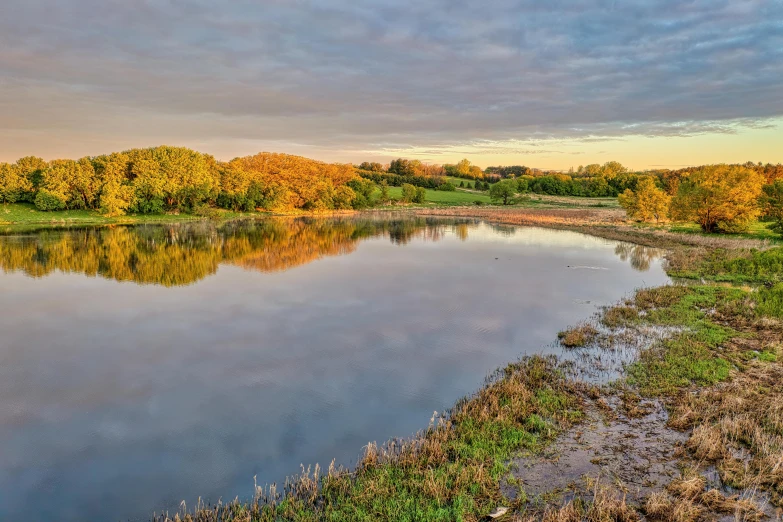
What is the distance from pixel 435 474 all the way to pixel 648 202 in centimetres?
7082

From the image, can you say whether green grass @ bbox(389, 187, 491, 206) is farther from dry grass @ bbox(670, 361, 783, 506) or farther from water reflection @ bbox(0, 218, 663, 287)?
dry grass @ bbox(670, 361, 783, 506)

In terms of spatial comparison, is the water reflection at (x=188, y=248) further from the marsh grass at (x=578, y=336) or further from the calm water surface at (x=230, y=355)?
the marsh grass at (x=578, y=336)

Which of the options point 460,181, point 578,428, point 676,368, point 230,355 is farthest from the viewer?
point 460,181

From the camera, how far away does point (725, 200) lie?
47.9 metres

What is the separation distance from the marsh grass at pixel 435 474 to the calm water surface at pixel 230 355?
909 millimetres

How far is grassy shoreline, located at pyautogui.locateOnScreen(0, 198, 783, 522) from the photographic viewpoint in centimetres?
742

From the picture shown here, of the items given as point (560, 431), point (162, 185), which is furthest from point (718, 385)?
point (162, 185)

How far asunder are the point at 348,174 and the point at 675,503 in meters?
105

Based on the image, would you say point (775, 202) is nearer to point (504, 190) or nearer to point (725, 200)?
point (725, 200)

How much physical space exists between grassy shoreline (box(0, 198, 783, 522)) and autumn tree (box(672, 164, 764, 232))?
1417 inches

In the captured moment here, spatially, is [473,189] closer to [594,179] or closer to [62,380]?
[594,179]

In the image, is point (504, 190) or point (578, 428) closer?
point (578, 428)

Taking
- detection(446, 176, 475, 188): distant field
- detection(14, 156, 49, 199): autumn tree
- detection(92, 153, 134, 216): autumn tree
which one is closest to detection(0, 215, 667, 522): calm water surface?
detection(92, 153, 134, 216): autumn tree

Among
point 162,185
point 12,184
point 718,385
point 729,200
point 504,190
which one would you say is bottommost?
point 718,385
